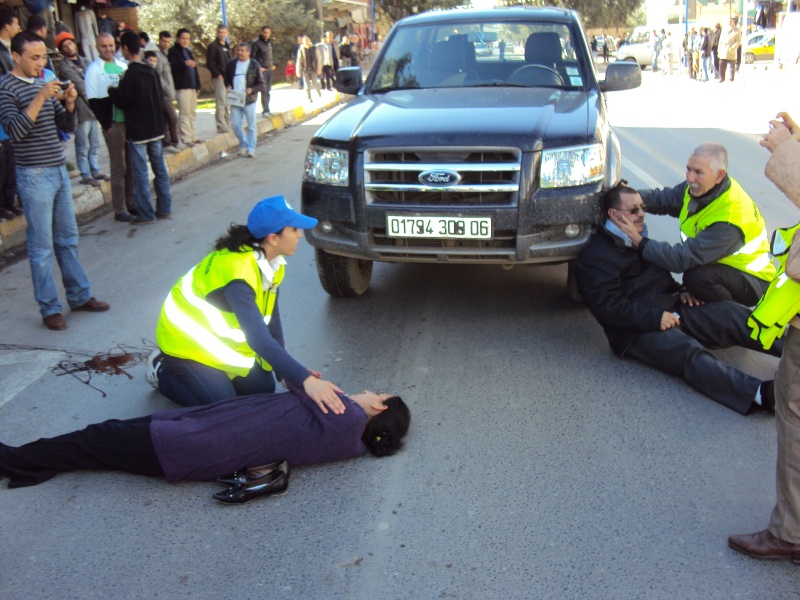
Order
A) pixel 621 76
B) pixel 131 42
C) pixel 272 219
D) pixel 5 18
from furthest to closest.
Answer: pixel 131 42
pixel 5 18
pixel 621 76
pixel 272 219

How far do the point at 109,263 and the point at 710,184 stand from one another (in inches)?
198

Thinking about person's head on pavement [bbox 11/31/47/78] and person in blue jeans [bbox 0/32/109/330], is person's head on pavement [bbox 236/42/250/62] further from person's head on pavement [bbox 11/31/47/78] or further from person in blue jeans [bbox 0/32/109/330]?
person's head on pavement [bbox 11/31/47/78]

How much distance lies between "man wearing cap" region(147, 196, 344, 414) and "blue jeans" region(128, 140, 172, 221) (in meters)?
4.96

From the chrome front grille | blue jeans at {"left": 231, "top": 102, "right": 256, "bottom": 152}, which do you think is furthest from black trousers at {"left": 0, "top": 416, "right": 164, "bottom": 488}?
blue jeans at {"left": 231, "top": 102, "right": 256, "bottom": 152}

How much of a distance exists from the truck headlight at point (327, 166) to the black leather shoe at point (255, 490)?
2.22 meters

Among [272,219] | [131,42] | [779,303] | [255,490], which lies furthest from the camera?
[131,42]

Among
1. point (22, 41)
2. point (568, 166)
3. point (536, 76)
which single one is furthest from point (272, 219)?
point (536, 76)

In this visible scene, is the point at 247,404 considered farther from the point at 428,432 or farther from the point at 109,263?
the point at 109,263

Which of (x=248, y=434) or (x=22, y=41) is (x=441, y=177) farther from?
(x=22, y=41)

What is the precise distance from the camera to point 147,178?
8.65 meters

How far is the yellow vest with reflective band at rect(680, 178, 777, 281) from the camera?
4531mm

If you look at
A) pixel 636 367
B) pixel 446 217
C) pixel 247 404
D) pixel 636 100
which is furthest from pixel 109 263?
pixel 636 100

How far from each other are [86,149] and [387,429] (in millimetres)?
7680

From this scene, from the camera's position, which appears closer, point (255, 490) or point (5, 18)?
point (255, 490)
